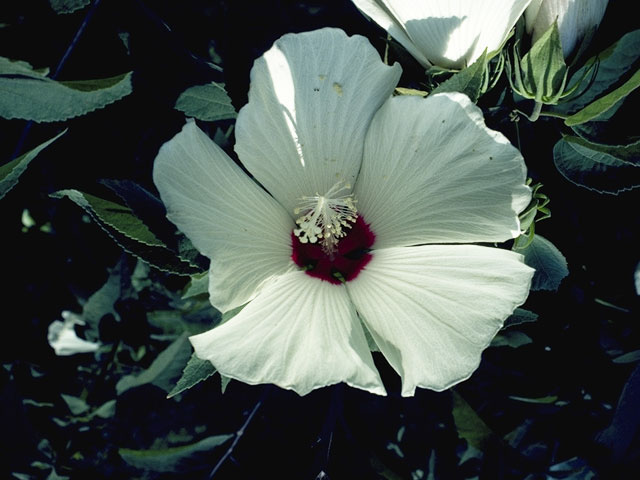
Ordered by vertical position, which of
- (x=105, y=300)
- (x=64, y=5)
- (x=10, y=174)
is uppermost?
(x=64, y=5)

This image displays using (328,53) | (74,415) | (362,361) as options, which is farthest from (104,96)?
(74,415)

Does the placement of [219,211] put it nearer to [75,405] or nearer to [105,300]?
[105,300]

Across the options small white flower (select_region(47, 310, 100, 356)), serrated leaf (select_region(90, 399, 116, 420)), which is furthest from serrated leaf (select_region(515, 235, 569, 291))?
small white flower (select_region(47, 310, 100, 356))

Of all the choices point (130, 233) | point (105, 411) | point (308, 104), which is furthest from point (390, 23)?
point (105, 411)

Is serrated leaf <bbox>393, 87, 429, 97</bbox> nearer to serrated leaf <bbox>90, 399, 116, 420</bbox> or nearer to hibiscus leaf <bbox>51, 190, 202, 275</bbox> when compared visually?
hibiscus leaf <bbox>51, 190, 202, 275</bbox>

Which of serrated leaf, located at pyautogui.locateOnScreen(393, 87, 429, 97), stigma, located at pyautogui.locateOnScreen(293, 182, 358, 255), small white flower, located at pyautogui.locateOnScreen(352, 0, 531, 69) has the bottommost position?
stigma, located at pyautogui.locateOnScreen(293, 182, 358, 255)
